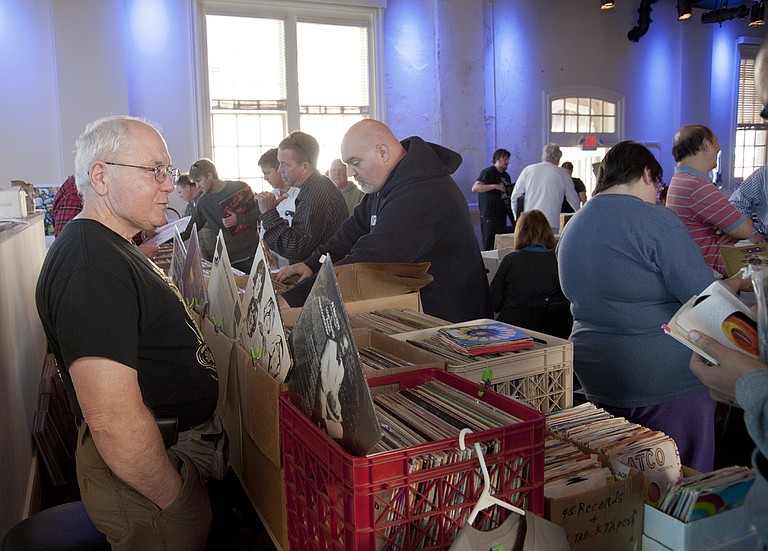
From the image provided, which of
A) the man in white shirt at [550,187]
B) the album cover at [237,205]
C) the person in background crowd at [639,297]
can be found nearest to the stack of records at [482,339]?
the person in background crowd at [639,297]

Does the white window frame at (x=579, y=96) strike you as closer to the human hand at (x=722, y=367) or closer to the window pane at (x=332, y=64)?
the window pane at (x=332, y=64)

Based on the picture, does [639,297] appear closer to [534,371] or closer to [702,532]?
[534,371]

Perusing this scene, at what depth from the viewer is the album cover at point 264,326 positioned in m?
1.27

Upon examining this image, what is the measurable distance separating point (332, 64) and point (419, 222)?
24.1 ft

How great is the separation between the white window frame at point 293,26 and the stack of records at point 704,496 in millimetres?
7745

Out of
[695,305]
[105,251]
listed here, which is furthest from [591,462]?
[105,251]

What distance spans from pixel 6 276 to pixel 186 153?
557 centimetres


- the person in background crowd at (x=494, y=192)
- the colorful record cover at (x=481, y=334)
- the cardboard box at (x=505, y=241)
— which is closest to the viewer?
the colorful record cover at (x=481, y=334)

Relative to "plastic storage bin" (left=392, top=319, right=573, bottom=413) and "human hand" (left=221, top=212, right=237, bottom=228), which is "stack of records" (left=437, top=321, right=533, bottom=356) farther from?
"human hand" (left=221, top=212, right=237, bottom=228)

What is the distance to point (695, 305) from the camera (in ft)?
3.54

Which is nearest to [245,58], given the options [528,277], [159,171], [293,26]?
[293,26]

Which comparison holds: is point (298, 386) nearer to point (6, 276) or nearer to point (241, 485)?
point (241, 485)

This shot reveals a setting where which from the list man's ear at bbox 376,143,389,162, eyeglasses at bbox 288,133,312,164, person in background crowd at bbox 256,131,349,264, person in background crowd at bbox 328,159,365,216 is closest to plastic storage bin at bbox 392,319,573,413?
man's ear at bbox 376,143,389,162

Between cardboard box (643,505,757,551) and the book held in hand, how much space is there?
354 millimetres
